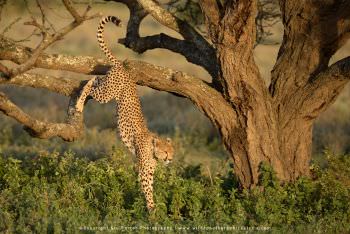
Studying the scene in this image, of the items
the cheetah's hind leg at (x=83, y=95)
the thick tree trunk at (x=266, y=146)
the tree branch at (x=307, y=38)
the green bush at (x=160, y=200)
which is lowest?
the green bush at (x=160, y=200)

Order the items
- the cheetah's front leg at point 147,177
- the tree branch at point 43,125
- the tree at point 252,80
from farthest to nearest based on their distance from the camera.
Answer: the cheetah's front leg at point 147,177, the tree at point 252,80, the tree branch at point 43,125

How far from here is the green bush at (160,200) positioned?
7.69 metres

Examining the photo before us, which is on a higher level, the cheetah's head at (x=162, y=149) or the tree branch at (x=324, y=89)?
the tree branch at (x=324, y=89)

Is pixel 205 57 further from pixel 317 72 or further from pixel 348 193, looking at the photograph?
pixel 348 193

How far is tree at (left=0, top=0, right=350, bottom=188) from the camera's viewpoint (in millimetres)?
8281

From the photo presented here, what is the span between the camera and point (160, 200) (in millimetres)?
8531

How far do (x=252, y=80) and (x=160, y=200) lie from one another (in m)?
1.53

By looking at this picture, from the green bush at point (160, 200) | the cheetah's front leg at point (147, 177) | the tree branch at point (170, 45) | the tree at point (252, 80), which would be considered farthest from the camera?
the tree branch at point (170, 45)

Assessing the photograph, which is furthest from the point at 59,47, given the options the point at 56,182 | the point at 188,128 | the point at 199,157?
the point at 56,182

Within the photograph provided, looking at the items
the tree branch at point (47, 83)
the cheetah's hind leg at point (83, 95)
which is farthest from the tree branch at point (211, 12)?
the tree branch at point (47, 83)

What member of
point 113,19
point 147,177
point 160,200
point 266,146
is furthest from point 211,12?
point 160,200

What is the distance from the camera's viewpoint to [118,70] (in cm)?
876

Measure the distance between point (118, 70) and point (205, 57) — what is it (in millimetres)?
954

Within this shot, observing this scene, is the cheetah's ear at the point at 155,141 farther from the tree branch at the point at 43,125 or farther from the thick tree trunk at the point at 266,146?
the tree branch at the point at 43,125
